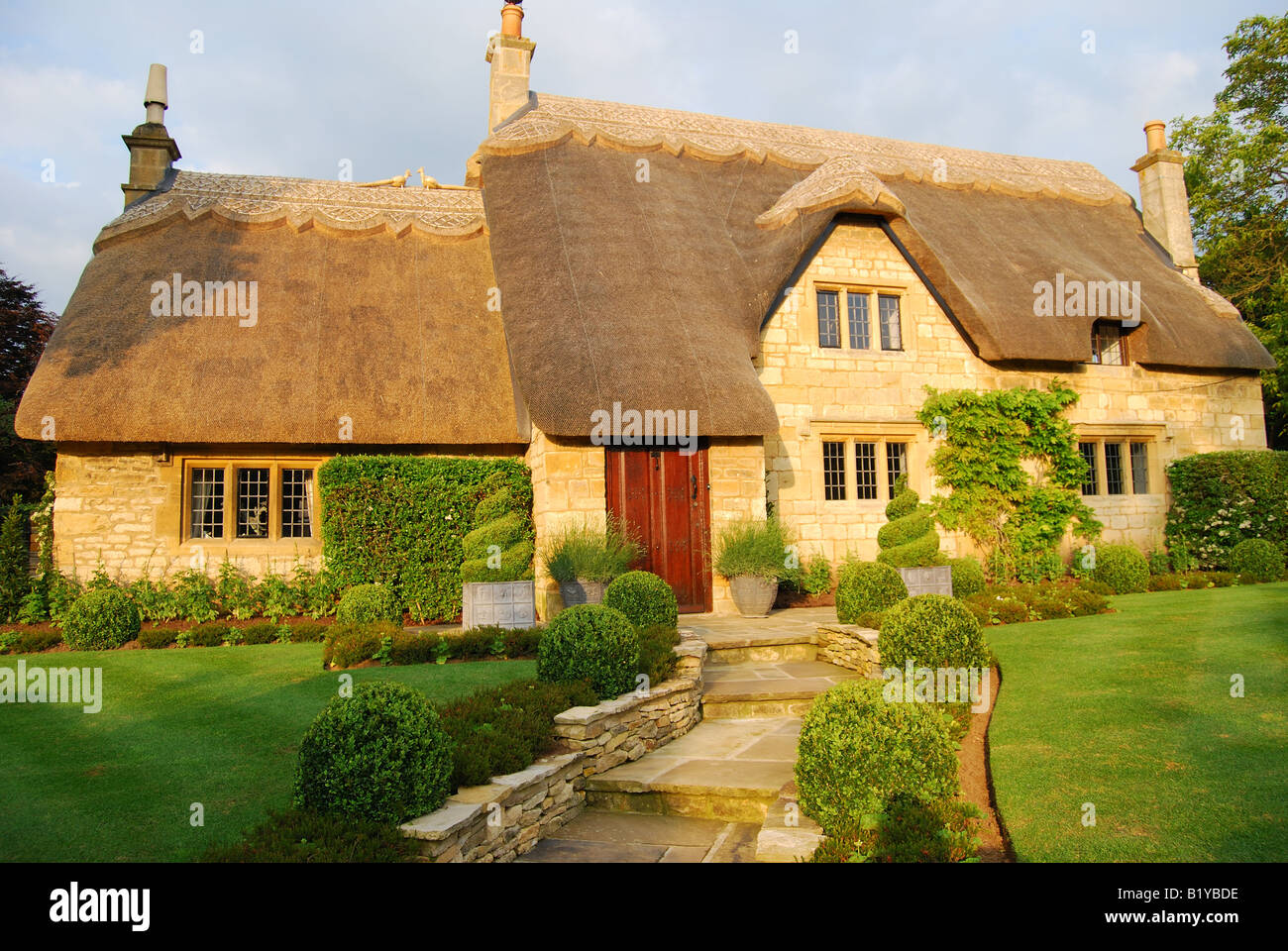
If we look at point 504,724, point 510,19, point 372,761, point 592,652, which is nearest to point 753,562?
point 592,652

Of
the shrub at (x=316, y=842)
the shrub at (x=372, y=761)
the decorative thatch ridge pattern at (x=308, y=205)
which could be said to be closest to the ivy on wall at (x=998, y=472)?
the decorative thatch ridge pattern at (x=308, y=205)

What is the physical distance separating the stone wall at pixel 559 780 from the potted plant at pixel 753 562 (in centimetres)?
334

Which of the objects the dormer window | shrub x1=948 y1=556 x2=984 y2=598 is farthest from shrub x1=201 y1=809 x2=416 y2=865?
the dormer window

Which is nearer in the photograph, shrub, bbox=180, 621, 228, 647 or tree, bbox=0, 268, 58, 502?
shrub, bbox=180, 621, 228, 647

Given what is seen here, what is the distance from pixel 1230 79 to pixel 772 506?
68.2 feet

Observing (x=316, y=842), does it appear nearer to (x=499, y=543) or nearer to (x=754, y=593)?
(x=499, y=543)

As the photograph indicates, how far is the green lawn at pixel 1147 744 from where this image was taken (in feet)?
12.5

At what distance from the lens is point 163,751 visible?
521 centimetres

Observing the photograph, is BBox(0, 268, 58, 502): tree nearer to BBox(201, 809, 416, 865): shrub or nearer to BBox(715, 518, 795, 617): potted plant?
BBox(715, 518, 795, 617): potted plant

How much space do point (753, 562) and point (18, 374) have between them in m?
16.3

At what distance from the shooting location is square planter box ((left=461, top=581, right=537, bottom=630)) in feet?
30.9

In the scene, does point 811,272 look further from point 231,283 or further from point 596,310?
point 231,283

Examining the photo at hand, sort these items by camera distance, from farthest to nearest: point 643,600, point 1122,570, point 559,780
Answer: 1. point 1122,570
2. point 643,600
3. point 559,780

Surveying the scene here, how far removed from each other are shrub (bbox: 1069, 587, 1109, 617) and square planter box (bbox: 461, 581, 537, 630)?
7022 millimetres
